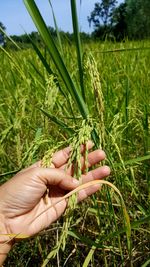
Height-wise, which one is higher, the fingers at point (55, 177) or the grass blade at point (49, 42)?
the grass blade at point (49, 42)

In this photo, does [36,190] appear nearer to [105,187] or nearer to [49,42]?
[105,187]

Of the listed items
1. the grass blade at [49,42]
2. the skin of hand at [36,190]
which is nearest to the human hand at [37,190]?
the skin of hand at [36,190]

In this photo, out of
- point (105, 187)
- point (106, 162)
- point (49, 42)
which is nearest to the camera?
point (49, 42)

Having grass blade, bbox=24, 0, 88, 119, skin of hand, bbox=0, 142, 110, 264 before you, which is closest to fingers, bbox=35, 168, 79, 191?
skin of hand, bbox=0, 142, 110, 264

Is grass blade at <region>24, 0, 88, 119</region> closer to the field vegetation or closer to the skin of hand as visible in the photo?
the field vegetation

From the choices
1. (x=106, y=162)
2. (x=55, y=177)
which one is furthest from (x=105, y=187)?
(x=106, y=162)

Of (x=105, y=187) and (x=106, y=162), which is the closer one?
(x=105, y=187)

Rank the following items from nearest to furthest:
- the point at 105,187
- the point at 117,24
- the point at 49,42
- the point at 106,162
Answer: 1. the point at 49,42
2. the point at 105,187
3. the point at 106,162
4. the point at 117,24

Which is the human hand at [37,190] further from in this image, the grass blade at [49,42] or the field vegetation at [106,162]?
the grass blade at [49,42]
